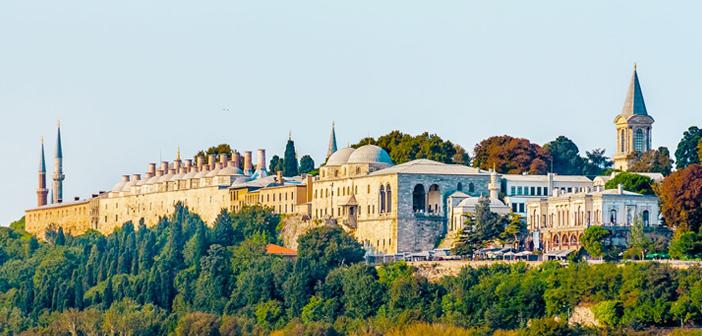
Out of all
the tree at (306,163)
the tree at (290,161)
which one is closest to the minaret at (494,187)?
the tree at (290,161)

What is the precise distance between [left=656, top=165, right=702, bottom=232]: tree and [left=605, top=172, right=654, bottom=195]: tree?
2571 mm

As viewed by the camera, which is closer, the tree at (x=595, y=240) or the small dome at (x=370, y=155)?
the tree at (x=595, y=240)

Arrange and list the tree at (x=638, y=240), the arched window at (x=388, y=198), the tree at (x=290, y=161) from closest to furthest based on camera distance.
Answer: the tree at (x=638, y=240), the arched window at (x=388, y=198), the tree at (x=290, y=161)

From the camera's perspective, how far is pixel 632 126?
282ft

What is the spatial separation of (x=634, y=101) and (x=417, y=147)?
383 inches

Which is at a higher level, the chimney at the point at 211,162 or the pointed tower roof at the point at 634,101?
the pointed tower roof at the point at 634,101

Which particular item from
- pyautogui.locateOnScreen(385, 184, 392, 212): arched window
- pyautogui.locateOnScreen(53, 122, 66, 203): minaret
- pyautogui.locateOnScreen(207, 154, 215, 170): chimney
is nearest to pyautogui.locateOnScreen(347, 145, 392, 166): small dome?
pyautogui.locateOnScreen(385, 184, 392, 212): arched window

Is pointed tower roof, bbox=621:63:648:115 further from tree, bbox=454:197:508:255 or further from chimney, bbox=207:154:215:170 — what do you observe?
chimney, bbox=207:154:215:170

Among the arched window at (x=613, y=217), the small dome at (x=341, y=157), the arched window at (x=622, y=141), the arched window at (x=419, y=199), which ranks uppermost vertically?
the arched window at (x=622, y=141)

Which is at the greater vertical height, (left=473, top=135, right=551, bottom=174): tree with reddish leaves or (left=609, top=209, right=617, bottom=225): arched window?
(left=473, top=135, right=551, bottom=174): tree with reddish leaves

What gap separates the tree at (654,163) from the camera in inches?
3228

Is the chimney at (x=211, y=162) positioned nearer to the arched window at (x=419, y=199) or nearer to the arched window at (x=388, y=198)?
the arched window at (x=388, y=198)

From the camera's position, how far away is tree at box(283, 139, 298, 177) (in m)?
95.8

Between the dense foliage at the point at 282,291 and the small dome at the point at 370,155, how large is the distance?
4.77m
